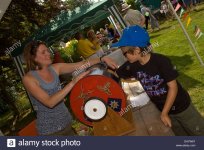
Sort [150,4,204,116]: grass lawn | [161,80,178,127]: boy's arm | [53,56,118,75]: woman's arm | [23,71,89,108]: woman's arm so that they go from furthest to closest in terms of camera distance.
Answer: [150,4,204,116]: grass lawn < [53,56,118,75]: woman's arm < [23,71,89,108]: woman's arm < [161,80,178,127]: boy's arm

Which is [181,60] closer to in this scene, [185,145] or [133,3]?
[185,145]

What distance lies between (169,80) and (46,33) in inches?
271

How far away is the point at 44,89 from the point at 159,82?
117 cm

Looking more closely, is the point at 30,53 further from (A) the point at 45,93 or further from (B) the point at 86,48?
(B) the point at 86,48

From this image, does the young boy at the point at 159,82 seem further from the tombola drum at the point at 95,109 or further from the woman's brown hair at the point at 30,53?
the woman's brown hair at the point at 30,53

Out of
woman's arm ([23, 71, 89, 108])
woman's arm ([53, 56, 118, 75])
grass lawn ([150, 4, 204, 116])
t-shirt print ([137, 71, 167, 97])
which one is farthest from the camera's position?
grass lawn ([150, 4, 204, 116])

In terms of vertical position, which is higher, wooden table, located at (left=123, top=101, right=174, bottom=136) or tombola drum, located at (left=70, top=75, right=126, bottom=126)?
tombola drum, located at (left=70, top=75, right=126, bottom=126)

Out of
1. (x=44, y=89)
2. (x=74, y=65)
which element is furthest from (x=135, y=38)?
Answer: (x=44, y=89)

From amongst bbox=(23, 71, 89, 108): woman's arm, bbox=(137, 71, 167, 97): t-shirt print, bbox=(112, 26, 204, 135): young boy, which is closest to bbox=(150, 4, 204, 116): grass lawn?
bbox=(112, 26, 204, 135): young boy

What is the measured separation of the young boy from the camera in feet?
9.75

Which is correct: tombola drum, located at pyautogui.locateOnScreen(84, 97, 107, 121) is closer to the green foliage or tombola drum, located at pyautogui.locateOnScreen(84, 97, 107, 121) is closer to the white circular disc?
the white circular disc

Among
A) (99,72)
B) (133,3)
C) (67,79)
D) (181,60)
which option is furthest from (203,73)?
(133,3)

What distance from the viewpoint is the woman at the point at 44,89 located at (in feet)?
10.8

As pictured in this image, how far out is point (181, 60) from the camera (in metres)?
8.98
